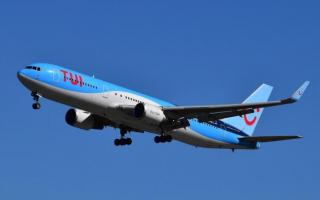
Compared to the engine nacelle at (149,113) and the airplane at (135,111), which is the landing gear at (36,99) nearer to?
the airplane at (135,111)

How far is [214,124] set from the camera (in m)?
62.2

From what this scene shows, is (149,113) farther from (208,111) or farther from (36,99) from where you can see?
(36,99)

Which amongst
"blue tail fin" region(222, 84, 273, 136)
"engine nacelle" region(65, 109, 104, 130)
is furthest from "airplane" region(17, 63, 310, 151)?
"blue tail fin" region(222, 84, 273, 136)

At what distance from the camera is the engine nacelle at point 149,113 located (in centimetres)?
5419

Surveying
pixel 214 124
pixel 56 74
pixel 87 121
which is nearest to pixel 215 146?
Answer: pixel 214 124

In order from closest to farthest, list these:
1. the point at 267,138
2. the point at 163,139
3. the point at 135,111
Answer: the point at 135,111 → the point at 163,139 → the point at 267,138

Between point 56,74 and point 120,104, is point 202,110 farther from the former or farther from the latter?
point 56,74

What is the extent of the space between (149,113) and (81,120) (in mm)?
7912

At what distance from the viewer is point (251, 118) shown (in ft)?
229

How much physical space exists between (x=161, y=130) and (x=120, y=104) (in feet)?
15.2

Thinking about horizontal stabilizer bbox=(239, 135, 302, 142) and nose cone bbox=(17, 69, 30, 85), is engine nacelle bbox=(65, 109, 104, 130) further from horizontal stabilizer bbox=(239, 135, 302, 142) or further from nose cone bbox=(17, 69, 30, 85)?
horizontal stabilizer bbox=(239, 135, 302, 142)

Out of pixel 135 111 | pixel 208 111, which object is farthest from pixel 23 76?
pixel 208 111

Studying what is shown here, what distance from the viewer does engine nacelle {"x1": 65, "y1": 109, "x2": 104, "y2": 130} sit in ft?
196

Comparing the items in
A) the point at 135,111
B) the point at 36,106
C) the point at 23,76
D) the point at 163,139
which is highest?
the point at 23,76
